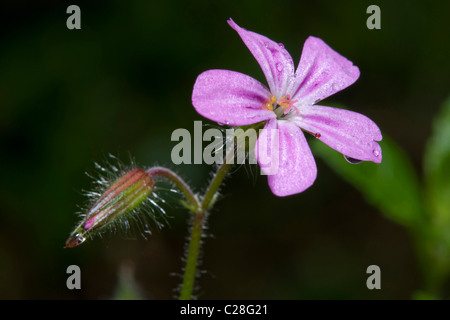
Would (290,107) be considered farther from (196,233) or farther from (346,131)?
(196,233)

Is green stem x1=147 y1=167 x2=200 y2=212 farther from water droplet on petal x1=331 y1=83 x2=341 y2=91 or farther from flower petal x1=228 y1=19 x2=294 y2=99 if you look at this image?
water droplet on petal x1=331 y1=83 x2=341 y2=91

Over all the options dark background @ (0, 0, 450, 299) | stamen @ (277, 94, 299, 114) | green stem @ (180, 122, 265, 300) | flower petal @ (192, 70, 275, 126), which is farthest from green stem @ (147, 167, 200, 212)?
dark background @ (0, 0, 450, 299)

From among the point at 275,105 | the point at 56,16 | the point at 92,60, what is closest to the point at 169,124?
the point at 92,60

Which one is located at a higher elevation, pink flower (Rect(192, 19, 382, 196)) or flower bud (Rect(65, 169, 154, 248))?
pink flower (Rect(192, 19, 382, 196))

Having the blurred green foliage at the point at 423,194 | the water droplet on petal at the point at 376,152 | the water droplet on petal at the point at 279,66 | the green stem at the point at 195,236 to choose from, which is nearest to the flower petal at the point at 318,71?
the water droplet on petal at the point at 279,66

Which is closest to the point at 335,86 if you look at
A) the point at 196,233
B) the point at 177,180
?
the point at 177,180

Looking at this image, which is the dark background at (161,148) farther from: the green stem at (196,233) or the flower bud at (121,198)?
the flower bud at (121,198)

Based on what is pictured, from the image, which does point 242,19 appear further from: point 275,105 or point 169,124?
point 275,105
